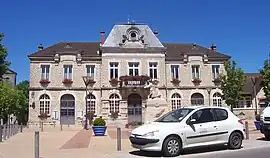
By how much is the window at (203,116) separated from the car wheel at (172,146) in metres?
1.00

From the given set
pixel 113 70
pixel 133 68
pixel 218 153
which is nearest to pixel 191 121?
pixel 218 153

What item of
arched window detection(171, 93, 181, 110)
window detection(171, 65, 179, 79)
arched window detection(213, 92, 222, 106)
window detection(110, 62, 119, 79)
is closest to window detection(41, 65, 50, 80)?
window detection(110, 62, 119, 79)

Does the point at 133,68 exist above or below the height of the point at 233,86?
above

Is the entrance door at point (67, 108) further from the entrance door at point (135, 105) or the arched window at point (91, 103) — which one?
the entrance door at point (135, 105)

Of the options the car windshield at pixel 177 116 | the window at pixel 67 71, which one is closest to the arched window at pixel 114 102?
the window at pixel 67 71

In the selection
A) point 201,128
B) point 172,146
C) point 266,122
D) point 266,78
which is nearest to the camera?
point 172,146

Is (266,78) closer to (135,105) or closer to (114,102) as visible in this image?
(135,105)

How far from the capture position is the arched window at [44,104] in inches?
1351

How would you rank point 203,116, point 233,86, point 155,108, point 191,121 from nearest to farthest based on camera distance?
point 191,121
point 203,116
point 155,108
point 233,86

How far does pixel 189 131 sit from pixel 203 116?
0.88 m

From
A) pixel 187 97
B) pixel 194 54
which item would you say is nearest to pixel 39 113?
pixel 187 97

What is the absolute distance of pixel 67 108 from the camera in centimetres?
3494

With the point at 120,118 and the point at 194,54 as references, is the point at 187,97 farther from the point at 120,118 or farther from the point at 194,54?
the point at 120,118

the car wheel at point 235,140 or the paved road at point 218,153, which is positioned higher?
the car wheel at point 235,140
